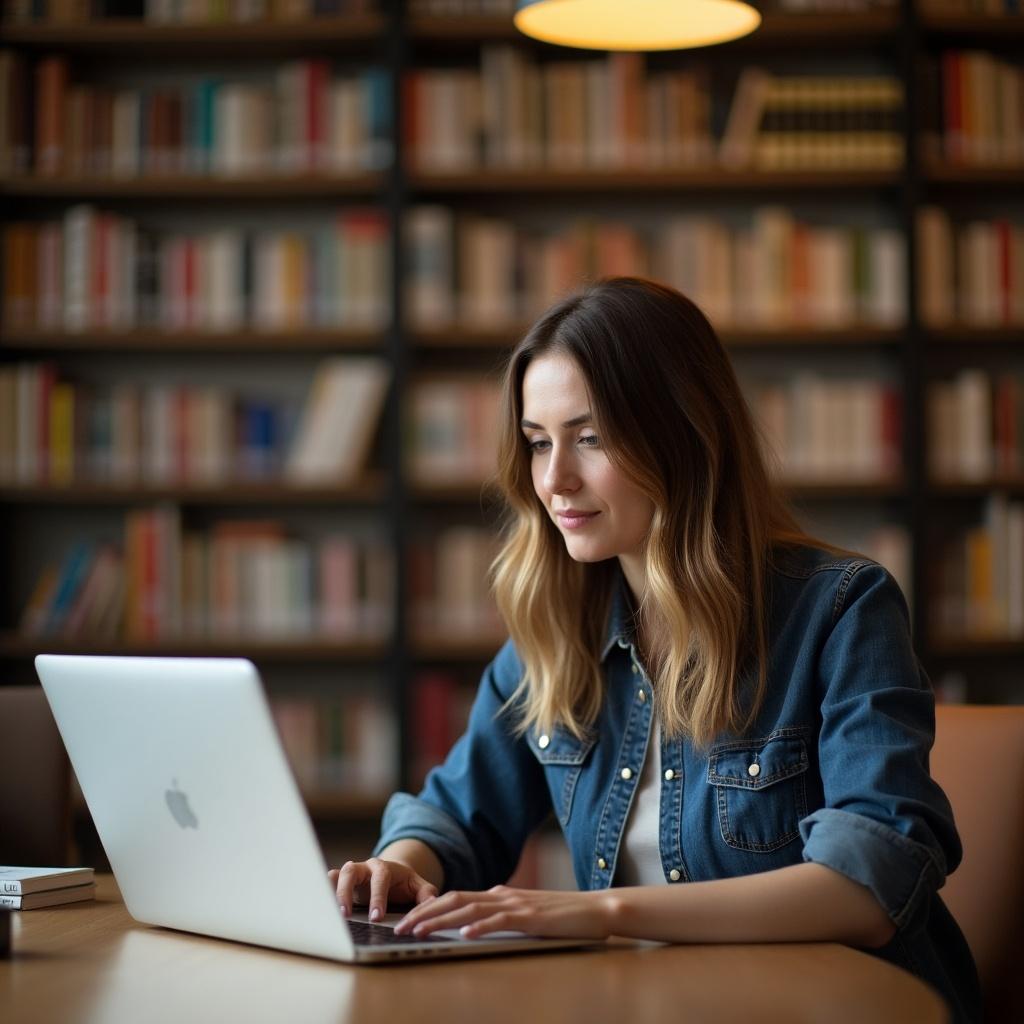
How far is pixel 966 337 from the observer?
3607 millimetres

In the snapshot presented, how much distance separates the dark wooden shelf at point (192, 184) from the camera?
3.56m

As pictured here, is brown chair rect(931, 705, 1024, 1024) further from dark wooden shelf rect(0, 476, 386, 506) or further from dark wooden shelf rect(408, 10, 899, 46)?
dark wooden shelf rect(408, 10, 899, 46)

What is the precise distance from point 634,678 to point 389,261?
212 centimetres

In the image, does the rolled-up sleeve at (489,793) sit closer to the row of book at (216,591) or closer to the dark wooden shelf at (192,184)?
the row of book at (216,591)

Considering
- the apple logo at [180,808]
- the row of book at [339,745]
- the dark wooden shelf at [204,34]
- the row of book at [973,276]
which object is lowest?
the row of book at [339,745]

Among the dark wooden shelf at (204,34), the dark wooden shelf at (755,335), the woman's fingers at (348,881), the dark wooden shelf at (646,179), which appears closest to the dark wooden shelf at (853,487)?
the dark wooden shelf at (755,335)

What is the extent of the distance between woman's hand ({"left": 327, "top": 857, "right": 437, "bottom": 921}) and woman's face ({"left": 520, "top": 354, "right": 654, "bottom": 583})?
15.9 inches

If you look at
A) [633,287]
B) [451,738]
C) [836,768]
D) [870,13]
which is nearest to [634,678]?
[836,768]

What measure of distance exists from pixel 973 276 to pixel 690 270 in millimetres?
719

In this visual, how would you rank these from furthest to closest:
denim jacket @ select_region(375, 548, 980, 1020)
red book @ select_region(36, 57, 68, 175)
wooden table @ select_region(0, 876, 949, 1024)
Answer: red book @ select_region(36, 57, 68, 175), denim jacket @ select_region(375, 548, 980, 1020), wooden table @ select_region(0, 876, 949, 1024)

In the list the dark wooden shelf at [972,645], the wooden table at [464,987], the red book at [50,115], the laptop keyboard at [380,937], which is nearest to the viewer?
the wooden table at [464,987]

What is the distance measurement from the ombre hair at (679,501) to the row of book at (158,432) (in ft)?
6.39

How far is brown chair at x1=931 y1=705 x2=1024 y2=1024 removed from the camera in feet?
4.98

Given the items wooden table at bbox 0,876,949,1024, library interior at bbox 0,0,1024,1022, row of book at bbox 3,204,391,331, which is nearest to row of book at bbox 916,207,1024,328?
library interior at bbox 0,0,1024,1022
